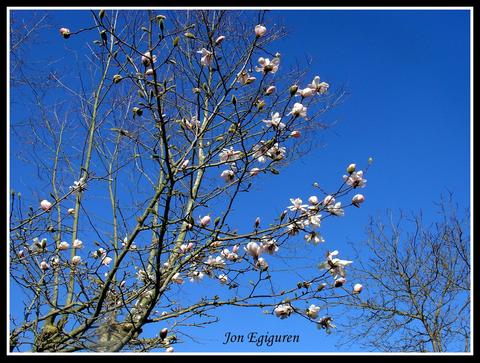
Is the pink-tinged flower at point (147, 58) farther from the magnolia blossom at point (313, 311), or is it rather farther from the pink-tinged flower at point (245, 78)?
the magnolia blossom at point (313, 311)

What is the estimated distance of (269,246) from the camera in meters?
2.69

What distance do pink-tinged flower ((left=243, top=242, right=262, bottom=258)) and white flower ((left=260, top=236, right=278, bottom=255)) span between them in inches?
1.0

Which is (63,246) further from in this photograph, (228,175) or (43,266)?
(228,175)

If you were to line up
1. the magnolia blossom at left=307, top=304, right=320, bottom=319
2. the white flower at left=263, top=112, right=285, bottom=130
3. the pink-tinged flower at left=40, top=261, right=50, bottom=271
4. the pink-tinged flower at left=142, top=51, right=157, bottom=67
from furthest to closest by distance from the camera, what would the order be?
the pink-tinged flower at left=40, top=261, right=50, bottom=271
the white flower at left=263, top=112, right=285, bottom=130
the magnolia blossom at left=307, top=304, right=320, bottom=319
the pink-tinged flower at left=142, top=51, right=157, bottom=67

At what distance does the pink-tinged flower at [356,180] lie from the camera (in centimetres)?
269

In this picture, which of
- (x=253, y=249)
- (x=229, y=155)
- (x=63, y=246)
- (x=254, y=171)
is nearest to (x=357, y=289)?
(x=253, y=249)

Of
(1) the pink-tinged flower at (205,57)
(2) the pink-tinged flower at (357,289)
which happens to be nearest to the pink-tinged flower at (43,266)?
(1) the pink-tinged flower at (205,57)

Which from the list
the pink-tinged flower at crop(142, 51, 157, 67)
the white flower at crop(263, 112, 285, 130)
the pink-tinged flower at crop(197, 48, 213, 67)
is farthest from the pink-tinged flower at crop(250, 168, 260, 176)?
the pink-tinged flower at crop(142, 51, 157, 67)

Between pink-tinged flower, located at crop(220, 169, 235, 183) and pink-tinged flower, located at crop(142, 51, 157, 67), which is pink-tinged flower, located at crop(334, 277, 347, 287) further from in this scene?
pink-tinged flower, located at crop(142, 51, 157, 67)

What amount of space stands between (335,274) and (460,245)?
5.51 metres

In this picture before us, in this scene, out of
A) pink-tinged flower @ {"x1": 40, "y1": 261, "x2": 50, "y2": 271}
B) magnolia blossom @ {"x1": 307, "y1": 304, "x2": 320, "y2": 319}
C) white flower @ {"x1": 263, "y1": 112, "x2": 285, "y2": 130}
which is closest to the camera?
magnolia blossom @ {"x1": 307, "y1": 304, "x2": 320, "y2": 319}

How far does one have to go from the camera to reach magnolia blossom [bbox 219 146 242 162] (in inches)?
112

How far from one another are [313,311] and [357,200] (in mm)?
634

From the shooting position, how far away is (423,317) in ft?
23.2
